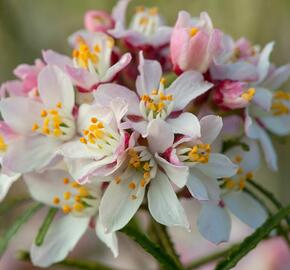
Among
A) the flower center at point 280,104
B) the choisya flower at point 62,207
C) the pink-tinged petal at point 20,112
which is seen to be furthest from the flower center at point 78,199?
the flower center at point 280,104

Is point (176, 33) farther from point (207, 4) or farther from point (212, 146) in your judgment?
point (207, 4)

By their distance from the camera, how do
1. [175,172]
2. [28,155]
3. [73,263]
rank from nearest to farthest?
[175,172] → [28,155] → [73,263]

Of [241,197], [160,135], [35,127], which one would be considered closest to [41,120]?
[35,127]

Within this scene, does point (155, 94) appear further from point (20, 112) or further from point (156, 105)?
point (20, 112)

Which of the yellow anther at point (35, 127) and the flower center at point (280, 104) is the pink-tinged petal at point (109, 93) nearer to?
the yellow anther at point (35, 127)

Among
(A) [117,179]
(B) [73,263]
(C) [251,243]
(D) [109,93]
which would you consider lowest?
(B) [73,263]

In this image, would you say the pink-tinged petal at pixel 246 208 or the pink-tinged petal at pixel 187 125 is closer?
the pink-tinged petal at pixel 187 125

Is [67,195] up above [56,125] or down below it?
below
